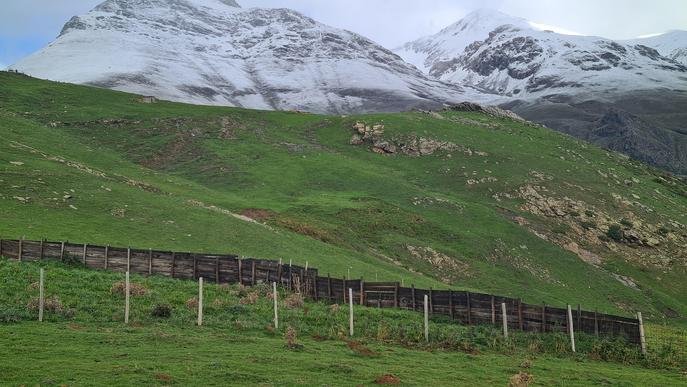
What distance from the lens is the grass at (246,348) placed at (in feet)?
62.4

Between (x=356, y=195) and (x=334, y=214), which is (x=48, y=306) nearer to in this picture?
(x=334, y=214)

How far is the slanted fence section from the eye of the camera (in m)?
31.5

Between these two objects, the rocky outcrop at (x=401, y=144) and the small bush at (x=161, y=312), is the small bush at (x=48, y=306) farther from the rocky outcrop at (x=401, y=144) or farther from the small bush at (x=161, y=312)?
the rocky outcrop at (x=401, y=144)

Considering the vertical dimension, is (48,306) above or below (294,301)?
above

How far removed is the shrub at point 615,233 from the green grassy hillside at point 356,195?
0.22m

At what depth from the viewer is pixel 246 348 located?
23.0 m

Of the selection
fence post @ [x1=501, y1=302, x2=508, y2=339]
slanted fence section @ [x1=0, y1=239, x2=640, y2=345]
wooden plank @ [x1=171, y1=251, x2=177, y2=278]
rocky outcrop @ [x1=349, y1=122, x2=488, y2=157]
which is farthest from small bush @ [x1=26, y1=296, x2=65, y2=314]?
rocky outcrop @ [x1=349, y1=122, x2=488, y2=157]

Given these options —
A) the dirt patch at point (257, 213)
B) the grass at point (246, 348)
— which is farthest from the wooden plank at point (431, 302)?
the dirt patch at point (257, 213)

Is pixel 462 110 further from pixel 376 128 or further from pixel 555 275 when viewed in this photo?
pixel 555 275

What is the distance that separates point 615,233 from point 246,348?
64.4 m

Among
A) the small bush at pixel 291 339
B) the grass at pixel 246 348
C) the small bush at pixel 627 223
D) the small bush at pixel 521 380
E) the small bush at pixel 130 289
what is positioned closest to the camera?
the grass at pixel 246 348

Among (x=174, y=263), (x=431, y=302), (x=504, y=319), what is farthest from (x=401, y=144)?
(x=504, y=319)

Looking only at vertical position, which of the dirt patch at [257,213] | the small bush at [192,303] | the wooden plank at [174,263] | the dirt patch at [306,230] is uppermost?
the dirt patch at [257,213]

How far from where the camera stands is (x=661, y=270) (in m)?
69.9
